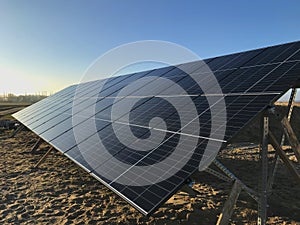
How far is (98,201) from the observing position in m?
8.36

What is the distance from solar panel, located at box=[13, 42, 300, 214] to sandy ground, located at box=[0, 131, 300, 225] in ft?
6.84

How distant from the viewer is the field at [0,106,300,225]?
7.08 meters

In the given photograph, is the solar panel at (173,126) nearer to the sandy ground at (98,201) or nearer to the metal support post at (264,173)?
the metal support post at (264,173)

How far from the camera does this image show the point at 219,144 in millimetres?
4391

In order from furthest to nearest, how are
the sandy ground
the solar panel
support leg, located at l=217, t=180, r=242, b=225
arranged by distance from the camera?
1. the sandy ground
2. support leg, located at l=217, t=180, r=242, b=225
3. the solar panel

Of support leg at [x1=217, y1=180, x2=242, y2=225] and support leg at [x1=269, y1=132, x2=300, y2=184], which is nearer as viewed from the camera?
support leg at [x1=217, y1=180, x2=242, y2=225]

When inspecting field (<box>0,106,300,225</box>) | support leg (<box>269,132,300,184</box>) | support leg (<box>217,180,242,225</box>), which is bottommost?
field (<box>0,106,300,225</box>)

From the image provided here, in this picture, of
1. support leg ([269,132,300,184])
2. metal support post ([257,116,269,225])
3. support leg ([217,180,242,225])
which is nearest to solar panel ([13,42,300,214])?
metal support post ([257,116,269,225])

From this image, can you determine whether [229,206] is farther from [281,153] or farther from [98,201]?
[98,201]

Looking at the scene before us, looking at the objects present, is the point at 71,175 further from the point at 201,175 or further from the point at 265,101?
the point at 265,101

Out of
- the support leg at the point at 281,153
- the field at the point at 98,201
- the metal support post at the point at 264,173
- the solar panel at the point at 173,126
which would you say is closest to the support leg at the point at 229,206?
the metal support post at the point at 264,173

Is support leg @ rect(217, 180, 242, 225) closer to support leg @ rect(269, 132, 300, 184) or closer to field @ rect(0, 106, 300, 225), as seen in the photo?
support leg @ rect(269, 132, 300, 184)

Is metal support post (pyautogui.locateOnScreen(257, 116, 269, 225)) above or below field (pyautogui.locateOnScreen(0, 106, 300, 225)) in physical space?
above

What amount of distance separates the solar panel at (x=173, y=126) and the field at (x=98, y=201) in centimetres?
208
